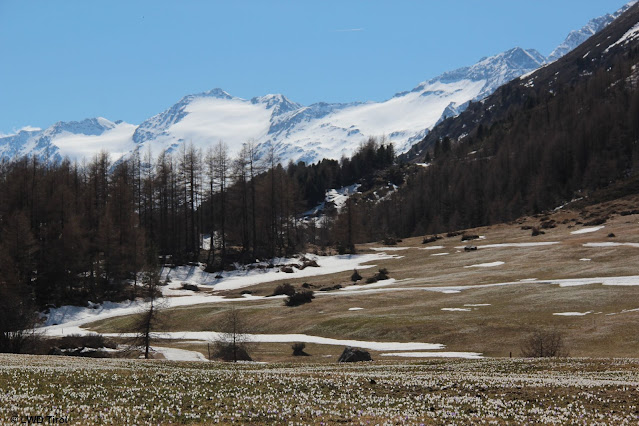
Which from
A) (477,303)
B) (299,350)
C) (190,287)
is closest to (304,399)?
(299,350)

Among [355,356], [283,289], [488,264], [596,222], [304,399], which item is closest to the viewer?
[304,399]

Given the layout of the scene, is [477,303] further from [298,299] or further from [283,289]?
[283,289]

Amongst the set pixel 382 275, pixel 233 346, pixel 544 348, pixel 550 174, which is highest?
pixel 550 174

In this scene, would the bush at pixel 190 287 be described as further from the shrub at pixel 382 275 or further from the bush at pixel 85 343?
the bush at pixel 85 343

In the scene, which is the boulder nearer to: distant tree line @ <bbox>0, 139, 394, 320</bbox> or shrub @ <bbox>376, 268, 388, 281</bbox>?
distant tree line @ <bbox>0, 139, 394, 320</bbox>

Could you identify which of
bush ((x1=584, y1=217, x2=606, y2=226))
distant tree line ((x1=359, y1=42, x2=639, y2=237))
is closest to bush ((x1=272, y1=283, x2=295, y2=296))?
bush ((x1=584, y1=217, x2=606, y2=226))

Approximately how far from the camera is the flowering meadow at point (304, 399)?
14.2m

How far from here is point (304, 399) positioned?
1728 centimetres

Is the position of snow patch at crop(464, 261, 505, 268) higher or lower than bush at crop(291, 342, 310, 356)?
higher

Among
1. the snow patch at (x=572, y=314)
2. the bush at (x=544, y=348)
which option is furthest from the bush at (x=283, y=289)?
the bush at (x=544, y=348)

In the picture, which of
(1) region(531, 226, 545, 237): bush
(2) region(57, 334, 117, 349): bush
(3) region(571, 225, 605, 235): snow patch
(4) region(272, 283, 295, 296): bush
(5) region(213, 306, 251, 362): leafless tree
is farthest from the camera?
(1) region(531, 226, 545, 237): bush

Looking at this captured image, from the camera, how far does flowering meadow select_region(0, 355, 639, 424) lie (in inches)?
560

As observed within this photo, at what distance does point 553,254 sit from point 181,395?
8183 centimetres

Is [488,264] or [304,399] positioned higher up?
[304,399]
